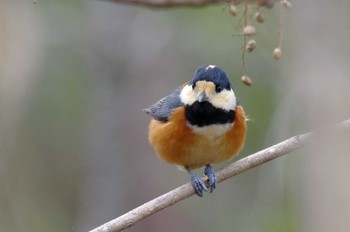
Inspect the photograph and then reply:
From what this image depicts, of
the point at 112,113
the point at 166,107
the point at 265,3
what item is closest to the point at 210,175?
the point at 166,107

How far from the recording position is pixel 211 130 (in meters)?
3.37

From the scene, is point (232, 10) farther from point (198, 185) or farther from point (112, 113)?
point (112, 113)

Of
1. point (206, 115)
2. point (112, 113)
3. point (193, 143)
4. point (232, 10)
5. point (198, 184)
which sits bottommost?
point (112, 113)

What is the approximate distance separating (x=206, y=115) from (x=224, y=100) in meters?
0.10

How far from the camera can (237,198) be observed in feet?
20.9

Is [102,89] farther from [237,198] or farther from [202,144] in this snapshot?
[202,144]

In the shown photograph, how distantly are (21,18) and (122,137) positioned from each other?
1.69 m

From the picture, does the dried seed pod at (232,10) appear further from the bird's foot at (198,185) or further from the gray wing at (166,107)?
the bird's foot at (198,185)

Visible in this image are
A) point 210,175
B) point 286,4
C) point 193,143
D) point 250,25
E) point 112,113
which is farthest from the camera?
point 112,113

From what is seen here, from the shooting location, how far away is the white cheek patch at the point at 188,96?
3.38 meters

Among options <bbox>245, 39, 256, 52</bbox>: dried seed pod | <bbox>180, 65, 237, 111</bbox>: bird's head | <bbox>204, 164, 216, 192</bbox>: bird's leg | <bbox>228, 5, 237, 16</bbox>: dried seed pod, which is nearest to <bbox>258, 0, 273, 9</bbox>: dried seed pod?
<bbox>228, 5, 237, 16</bbox>: dried seed pod

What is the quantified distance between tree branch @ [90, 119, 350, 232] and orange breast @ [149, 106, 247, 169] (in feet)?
0.58

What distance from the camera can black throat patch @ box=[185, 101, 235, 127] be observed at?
3.33 meters

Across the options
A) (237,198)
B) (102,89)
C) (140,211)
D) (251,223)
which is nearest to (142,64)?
(102,89)
